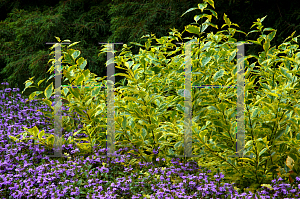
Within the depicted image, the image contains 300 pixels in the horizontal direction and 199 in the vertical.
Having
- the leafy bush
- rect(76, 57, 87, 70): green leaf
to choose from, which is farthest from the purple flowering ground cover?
rect(76, 57, 87, 70): green leaf

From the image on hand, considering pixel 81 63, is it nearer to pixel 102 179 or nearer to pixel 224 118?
pixel 102 179

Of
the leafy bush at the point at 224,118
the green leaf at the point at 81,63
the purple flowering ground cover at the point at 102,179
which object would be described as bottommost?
the purple flowering ground cover at the point at 102,179

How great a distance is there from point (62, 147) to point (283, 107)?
2.05 m

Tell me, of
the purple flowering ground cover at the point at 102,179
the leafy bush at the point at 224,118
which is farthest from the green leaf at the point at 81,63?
the purple flowering ground cover at the point at 102,179

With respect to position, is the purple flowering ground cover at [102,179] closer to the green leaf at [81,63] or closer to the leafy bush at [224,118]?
the leafy bush at [224,118]

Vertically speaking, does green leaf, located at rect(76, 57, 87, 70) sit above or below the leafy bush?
above

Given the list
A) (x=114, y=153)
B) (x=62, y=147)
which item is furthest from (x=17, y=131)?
(x=114, y=153)

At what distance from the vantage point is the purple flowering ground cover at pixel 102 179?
2053 millimetres

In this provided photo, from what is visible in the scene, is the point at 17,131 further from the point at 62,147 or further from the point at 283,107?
the point at 283,107

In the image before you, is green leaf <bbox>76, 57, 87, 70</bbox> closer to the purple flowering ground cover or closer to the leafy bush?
the leafy bush

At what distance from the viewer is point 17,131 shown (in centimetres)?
343

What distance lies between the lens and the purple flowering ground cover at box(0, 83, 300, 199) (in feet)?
6.73

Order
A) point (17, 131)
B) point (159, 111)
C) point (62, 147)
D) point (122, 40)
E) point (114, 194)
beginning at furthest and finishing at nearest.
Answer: point (122, 40)
point (17, 131)
point (62, 147)
point (159, 111)
point (114, 194)

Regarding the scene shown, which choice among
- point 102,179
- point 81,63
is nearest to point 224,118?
point 102,179
